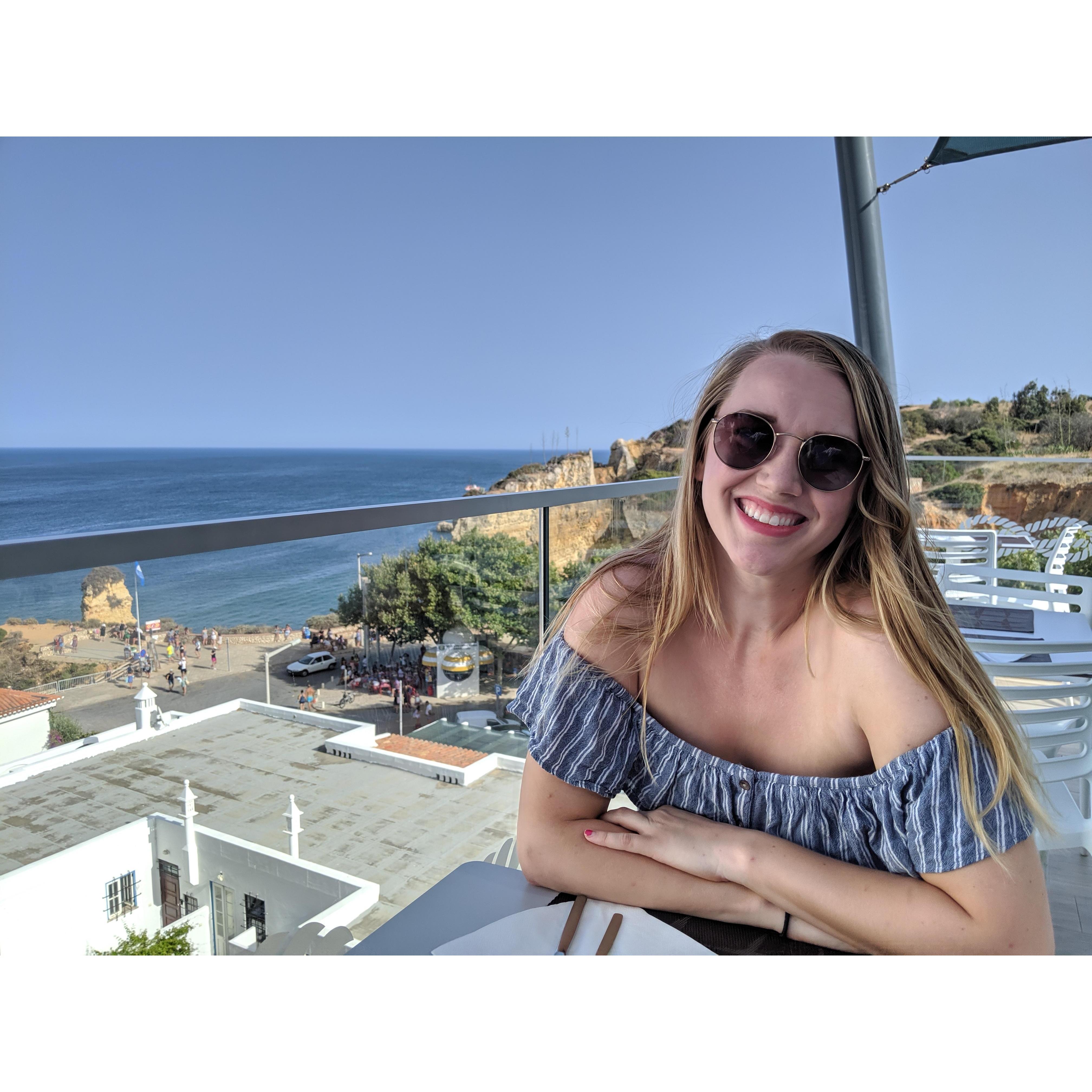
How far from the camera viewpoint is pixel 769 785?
1086 mm

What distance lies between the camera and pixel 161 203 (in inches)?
2042

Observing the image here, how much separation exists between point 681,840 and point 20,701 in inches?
62.5

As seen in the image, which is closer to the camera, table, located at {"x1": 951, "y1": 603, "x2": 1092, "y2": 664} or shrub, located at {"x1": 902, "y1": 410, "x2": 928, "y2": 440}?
table, located at {"x1": 951, "y1": 603, "x2": 1092, "y2": 664}

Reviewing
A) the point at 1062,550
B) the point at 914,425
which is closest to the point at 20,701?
the point at 914,425

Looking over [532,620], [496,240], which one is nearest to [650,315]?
[496,240]

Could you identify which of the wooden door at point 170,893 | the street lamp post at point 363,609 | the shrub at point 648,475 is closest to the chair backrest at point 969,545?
the shrub at point 648,475

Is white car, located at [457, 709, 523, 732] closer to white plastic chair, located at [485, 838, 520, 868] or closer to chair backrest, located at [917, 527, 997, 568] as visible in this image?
white plastic chair, located at [485, 838, 520, 868]

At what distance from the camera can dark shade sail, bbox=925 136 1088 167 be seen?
379 cm

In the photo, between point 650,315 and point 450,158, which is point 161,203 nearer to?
point 450,158

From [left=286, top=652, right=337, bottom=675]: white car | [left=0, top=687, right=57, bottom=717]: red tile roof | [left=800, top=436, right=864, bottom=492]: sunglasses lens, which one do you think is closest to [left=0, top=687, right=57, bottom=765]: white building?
[left=0, top=687, right=57, bottom=717]: red tile roof

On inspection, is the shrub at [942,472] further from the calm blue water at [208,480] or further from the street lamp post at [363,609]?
the calm blue water at [208,480]

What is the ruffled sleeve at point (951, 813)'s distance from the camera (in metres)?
0.92

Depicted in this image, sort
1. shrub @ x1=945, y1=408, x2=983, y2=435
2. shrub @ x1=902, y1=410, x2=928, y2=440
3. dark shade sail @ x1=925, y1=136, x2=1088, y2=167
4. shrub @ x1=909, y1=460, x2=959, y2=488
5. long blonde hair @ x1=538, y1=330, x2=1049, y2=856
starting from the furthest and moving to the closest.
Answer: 1. shrub @ x1=945, y1=408, x2=983, y2=435
2. shrub @ x1=909, y1=460, x2=959, y2=488
3. dark shade sail @ x1=925, y1=136, x2=1088, y2=167
4. shrub @ x1=902, y1=410, x2=928, y2=440
5. long blonde hair @ x1=538, y1=330, x2=1049, y2=856
